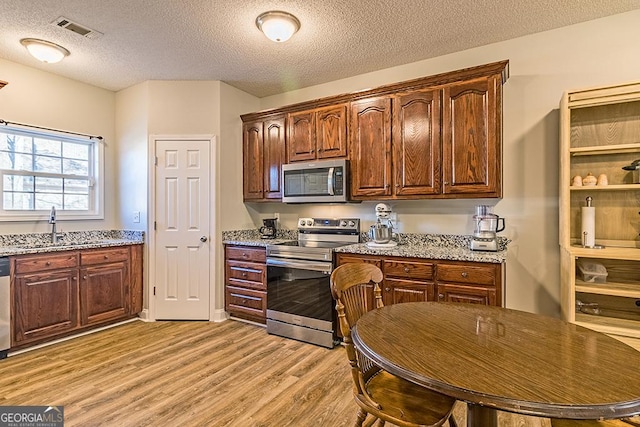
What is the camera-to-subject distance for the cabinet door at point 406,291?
2.67 meters

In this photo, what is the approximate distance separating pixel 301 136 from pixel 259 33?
1164 mm

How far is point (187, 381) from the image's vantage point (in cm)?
241

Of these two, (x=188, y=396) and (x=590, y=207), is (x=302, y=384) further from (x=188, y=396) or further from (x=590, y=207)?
(x=590, y=207)

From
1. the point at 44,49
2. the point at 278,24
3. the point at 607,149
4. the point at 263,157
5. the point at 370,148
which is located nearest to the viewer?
the point at 607,149

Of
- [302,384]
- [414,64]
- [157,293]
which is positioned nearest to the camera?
[302,384]

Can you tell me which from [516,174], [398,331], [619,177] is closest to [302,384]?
[398,331]

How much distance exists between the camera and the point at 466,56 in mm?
3107

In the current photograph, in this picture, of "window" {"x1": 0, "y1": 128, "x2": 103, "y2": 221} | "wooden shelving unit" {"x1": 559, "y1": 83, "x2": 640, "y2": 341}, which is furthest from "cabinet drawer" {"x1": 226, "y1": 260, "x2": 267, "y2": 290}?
"wooden shelving unit" {"x1": 559, "y1": 83, "x2": 640, "y2": 341}

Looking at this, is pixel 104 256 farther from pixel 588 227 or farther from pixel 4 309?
pixel 588 227

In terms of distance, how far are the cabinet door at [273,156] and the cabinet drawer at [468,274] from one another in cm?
202

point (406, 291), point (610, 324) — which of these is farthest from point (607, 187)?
point (406, 291)

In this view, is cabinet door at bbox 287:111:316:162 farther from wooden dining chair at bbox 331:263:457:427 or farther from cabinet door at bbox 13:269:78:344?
cabinet door at bbox 13:269:78:344

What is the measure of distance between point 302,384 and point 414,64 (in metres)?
3.16

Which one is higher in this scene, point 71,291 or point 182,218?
point 182,218
